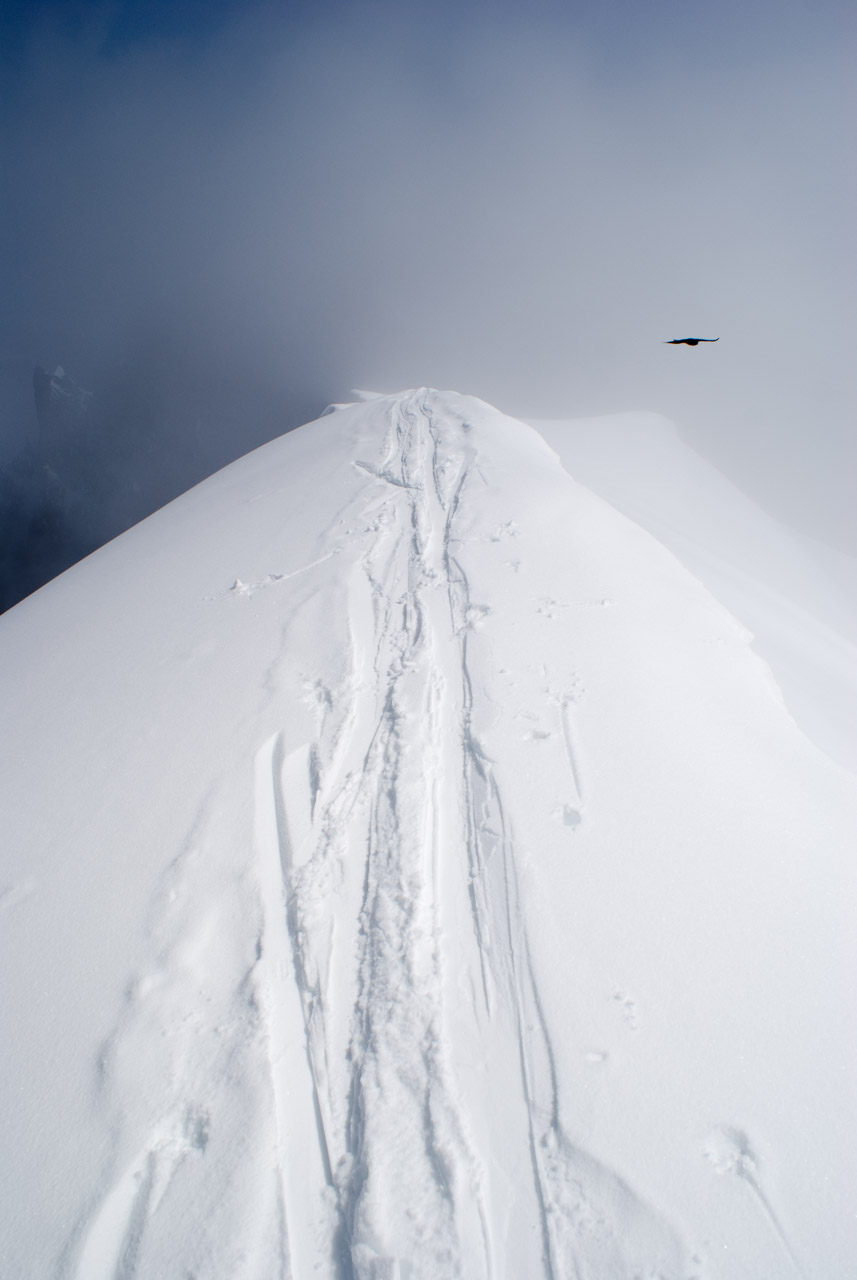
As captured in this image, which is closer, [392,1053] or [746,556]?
[392,1053]

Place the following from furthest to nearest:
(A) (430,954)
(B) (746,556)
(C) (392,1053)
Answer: (B) (746,556) → (A) (430,954) → (C) (392,1053)

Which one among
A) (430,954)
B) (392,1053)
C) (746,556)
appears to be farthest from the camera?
(746,556)

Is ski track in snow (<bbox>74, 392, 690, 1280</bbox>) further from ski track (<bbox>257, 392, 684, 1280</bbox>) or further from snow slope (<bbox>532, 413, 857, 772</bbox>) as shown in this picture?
snow slope (<bbox>532, 413, 857, 772</bbox>)

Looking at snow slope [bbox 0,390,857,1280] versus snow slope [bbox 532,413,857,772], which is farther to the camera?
snow slope [bbox 532,413,857,772]

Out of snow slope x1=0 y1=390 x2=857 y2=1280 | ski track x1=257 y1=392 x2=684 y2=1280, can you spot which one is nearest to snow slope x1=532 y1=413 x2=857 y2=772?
snow slope x1=0 y1=390 x2=857 y2=1280

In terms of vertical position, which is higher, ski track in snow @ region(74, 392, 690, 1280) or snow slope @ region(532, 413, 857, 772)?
snow slope @ region(532, 413, 857, 772)

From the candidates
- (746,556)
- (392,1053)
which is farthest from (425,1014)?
(746,556)

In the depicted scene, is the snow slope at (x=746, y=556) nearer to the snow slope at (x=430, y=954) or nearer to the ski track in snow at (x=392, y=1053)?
the snow slope at (x=430, y=954)

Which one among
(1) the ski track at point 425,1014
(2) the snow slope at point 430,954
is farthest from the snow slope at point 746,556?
(1) the ski track at point 425,1014

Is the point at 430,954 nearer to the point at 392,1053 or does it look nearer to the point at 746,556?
the point at 392,1053

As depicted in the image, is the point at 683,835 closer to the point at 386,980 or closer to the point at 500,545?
the point at 386,980
